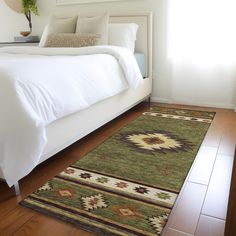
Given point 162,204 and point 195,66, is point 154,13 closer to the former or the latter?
point 195,66

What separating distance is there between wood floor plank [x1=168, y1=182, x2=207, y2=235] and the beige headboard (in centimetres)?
189

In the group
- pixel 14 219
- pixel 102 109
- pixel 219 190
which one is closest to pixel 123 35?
pixel 102 109

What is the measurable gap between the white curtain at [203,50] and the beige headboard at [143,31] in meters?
0.22

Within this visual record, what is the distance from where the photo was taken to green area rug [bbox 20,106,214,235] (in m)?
1.21

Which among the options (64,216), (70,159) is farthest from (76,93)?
(64,216)

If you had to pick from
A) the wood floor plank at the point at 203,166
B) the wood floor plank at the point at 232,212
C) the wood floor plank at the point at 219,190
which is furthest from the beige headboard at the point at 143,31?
the wood floor plank at the point at 232,212

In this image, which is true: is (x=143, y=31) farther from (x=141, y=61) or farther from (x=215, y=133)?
(x=215, y=133)

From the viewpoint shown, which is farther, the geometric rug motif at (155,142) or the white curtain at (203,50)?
the white curtain at (203,50)

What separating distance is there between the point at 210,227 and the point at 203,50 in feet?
7.04

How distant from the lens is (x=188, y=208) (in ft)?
4.20

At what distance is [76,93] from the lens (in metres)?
1.72

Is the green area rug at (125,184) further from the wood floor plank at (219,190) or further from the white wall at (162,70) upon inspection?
the white wall at (162,70)

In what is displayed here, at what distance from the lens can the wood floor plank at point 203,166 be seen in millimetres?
1537

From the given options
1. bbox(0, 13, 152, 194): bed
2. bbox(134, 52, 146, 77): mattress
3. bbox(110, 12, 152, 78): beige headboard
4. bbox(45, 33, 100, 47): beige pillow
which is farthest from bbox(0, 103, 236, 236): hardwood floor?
bbox(110, 12, 152, 78): beige headboard
